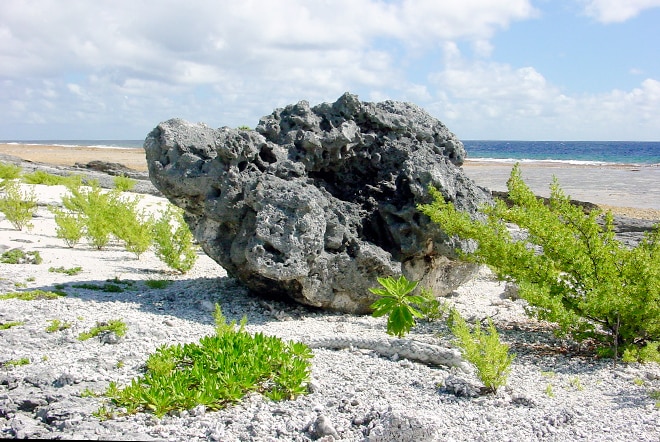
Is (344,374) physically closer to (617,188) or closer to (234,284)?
(234,284)

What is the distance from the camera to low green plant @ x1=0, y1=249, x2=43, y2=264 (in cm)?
1101

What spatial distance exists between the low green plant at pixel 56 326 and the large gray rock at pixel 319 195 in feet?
7.50

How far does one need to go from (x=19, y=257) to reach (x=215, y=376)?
24.4 feet

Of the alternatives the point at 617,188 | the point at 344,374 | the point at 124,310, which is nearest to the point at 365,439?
the point at 344,374

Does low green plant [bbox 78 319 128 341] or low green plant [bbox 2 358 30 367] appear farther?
low green plant [bbox 78 319 128 341]

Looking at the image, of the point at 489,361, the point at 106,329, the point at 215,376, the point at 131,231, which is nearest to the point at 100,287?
the point at 106,329

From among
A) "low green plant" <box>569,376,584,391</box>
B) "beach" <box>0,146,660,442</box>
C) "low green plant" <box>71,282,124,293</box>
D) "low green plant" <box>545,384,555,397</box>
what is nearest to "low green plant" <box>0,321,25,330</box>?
"beach" <box>0,146,660,442</box>

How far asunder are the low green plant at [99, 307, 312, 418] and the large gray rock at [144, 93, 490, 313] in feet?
7.02

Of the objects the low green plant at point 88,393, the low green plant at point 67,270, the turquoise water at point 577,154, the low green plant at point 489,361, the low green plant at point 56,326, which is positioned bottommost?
the low green plant at point 67,270

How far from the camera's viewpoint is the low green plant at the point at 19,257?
36.1ft

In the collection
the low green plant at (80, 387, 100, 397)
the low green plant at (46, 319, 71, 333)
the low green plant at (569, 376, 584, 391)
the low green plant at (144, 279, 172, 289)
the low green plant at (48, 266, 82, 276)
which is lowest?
the low green plant at (569, 376, 584, 391)

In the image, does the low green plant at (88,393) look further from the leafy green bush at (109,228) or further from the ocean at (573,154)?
the ocean at (573,154)

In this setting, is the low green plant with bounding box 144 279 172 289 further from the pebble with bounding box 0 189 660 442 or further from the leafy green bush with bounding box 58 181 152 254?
the leafy green bush with bounding box 58 181 152 254

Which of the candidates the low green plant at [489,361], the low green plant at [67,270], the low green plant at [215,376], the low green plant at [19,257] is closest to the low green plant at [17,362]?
the low green plant at [215,376]
